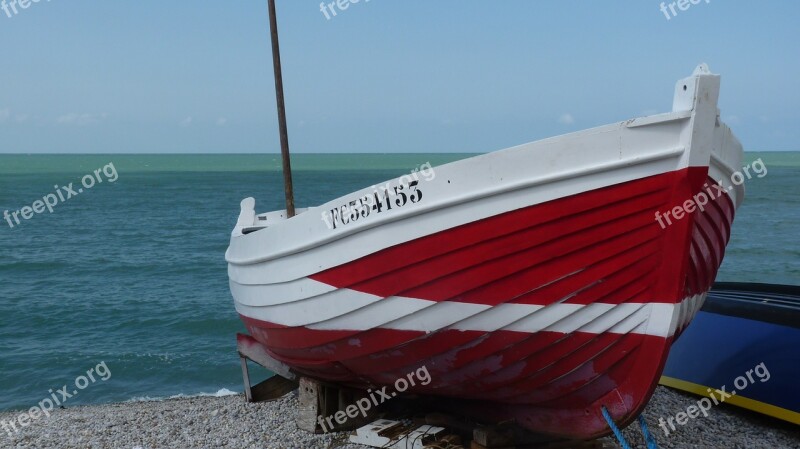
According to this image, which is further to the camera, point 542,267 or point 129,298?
point 129,298

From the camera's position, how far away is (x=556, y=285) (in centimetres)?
459

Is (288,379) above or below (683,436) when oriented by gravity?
above

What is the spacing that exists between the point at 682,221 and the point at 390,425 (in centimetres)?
302

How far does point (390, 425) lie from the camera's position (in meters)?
6.14

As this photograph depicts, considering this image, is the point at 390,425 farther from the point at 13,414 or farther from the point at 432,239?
Result: the point at 13,414

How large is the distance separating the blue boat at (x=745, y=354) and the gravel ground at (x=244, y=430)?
0.66ft

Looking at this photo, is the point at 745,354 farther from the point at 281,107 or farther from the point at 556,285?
the point at 281,107

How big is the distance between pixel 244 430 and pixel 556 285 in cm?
397

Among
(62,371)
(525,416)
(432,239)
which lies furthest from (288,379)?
(62,371)

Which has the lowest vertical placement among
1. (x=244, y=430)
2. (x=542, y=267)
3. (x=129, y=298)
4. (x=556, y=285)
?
(x=244, y=430)

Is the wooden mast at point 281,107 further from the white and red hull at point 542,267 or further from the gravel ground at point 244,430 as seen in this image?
the white and red hull at point 542,267

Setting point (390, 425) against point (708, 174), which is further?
point (390, 425)

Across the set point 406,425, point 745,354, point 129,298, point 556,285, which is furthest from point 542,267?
point 129,298

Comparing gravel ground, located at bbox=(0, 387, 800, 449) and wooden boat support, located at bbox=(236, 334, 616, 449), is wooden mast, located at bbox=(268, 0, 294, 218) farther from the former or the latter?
gravel ground, located at bbox=(0, 387, 800, 449)
